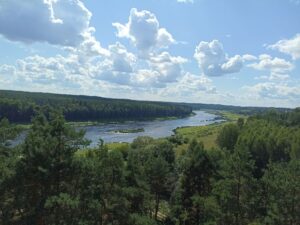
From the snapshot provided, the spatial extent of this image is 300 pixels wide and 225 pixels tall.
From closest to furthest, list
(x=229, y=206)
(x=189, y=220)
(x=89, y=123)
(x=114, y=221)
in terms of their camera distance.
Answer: (x=114, y=221), (x=229, y=206), (x=189, y=220), (x=89, y=123)

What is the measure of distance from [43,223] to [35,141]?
17.7 ft

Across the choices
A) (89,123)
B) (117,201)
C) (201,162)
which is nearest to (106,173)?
(117,201)

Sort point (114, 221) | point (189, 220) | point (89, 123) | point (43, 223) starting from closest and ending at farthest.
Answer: point (43, 223) < point (114, 221) < point (189, 220) < point (89, 123)

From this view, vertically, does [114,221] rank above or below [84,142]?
below

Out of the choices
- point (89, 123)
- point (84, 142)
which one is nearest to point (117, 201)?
point (84, 142)

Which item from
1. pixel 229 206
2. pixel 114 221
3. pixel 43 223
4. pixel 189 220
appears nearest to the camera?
pixel 43 223

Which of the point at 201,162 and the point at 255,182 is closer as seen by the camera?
the point at 255,182

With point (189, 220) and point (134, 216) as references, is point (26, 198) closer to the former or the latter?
point (134, 216)

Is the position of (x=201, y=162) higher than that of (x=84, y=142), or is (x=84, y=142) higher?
(x=84, y=142)

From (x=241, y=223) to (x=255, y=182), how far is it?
3.43 metres

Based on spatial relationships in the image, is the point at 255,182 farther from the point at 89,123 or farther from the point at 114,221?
the point at 89,123

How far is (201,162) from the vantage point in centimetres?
4016

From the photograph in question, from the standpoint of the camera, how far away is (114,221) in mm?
28625

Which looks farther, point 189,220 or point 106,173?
point 189,220
